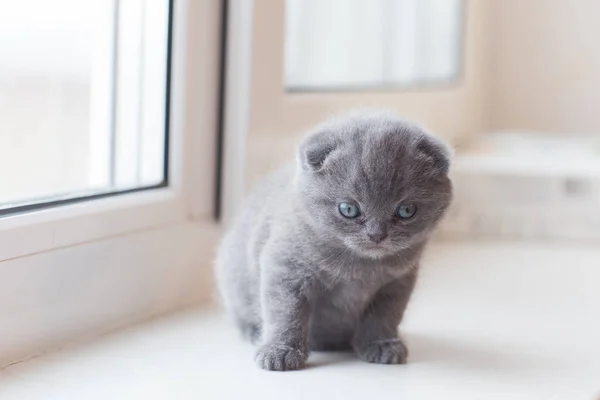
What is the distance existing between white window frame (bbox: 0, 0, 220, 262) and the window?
18mm

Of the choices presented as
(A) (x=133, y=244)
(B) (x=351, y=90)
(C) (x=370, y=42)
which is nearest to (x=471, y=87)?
(C) (x=370, y=42)

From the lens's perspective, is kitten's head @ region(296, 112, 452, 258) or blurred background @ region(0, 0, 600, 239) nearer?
kitten's head @ region(296, 112, 452, 258)

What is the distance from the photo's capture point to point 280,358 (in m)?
1.01

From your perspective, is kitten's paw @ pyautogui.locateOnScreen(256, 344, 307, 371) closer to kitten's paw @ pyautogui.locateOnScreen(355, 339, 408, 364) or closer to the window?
kitten's paw @ pyautogui.locateOnScreen(355, 339, 408, 364)

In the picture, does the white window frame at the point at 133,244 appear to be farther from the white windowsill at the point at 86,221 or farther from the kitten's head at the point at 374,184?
the kitten's head at the point at 374,184

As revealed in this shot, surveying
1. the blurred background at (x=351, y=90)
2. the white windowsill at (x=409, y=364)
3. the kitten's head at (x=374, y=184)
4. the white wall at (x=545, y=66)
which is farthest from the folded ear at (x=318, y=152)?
the white wall at (x=545, y=66)

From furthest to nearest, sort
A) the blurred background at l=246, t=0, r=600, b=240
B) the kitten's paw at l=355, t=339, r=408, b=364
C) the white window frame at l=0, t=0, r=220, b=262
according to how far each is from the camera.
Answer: the blurred background at l=246, t=0, r=600, b=240, the white window frame at l=0, t=0, r=220, b=262, the kitten's paw at l=355, t=339, r=408, b=364

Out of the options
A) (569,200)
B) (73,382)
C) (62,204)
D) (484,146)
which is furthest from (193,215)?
(484,146)

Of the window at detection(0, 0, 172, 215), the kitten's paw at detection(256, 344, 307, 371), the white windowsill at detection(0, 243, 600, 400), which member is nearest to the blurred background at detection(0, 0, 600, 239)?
the window at detection(0, 0, 172, 215)

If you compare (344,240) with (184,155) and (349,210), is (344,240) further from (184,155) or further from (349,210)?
(184,155)

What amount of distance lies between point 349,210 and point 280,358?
18 cm

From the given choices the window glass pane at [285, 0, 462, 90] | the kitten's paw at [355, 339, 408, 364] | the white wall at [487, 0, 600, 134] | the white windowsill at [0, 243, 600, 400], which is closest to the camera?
the white windowsill at [0, 243, 600, 400]

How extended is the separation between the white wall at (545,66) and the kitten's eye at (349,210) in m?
1.59

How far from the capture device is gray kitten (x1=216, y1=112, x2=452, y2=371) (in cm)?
97
